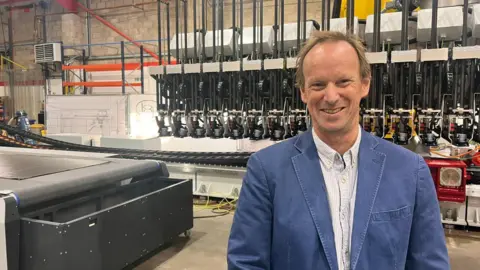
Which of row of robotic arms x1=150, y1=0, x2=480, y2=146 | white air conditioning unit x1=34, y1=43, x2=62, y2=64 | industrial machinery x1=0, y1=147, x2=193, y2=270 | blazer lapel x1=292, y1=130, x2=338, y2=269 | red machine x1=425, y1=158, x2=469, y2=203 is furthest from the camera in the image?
white air conditioning unit x1=34, y1=43, x2=62, y2=64

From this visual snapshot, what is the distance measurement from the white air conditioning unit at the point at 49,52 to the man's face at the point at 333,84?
794 centimetres

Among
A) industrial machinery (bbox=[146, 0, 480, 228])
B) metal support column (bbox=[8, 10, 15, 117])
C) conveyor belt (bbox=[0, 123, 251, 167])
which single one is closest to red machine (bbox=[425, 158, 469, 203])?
industrial machinery (bbox=[146, 0, 480, 228])

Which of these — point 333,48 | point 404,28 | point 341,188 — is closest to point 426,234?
point 341,188

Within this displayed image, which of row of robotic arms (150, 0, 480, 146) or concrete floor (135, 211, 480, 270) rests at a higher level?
row of robotic arms (150, 0, 480, 146)

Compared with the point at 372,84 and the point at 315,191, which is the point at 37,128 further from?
the point at 315,191

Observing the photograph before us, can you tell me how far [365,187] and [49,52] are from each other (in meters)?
8.24

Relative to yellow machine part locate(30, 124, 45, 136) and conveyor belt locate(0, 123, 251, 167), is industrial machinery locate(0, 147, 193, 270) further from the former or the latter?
yellow machine part locate(30, 124, 45, 136)

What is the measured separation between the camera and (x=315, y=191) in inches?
42.4

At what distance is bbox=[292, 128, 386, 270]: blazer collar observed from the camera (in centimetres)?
103

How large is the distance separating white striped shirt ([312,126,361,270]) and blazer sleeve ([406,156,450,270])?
18cm

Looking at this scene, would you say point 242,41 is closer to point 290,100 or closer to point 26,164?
point 290,100

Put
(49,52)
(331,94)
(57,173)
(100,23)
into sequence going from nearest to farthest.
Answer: (331,94) < (57,173) < (49,52) < (100,23)

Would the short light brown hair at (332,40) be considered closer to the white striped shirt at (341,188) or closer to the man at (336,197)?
the man at (336,197)

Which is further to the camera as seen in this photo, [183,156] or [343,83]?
[183,156]
